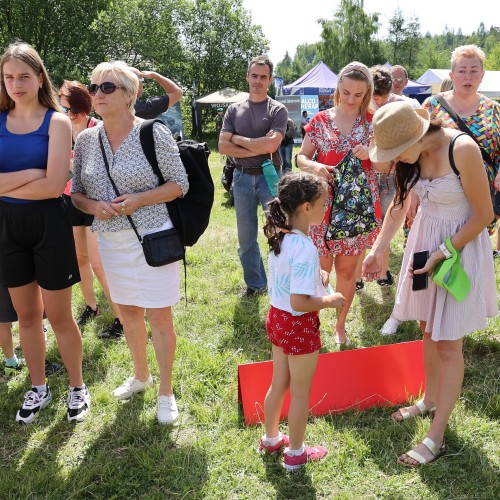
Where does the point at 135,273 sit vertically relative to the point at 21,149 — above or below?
below

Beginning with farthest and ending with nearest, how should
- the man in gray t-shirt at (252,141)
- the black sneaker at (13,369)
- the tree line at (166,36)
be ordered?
1. the tree line at (166,36)
2. the man in gray t-shirt at (252,141)
3. the black sneaker at (13,369)

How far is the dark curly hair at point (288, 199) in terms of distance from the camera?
208 cm

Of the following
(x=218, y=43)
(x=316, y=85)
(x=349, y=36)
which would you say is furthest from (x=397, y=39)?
(x=316, y=85)

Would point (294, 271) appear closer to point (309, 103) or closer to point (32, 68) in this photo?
point (32, 68)

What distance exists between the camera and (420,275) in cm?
231

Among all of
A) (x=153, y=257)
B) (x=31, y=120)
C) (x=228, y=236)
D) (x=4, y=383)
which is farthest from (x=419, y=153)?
(x=228, y=236)

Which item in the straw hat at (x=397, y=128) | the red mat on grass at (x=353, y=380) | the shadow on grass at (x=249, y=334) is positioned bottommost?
the shadow on grass at (x=249, y=334)

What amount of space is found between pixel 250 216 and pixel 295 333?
2.40m

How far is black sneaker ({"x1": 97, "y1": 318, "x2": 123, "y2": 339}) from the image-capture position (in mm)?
3777

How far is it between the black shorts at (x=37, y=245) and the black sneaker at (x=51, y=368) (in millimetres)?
902

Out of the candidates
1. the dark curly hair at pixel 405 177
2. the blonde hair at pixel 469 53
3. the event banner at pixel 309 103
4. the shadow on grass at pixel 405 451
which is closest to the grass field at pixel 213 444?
the shadow on grass at pixel 405 451

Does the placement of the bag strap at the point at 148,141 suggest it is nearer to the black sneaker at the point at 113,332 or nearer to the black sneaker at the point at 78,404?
the black sneaker at the point at 78,404

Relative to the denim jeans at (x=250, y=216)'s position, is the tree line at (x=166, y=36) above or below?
above

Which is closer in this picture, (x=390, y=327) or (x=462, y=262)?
(x=462, y=262)
